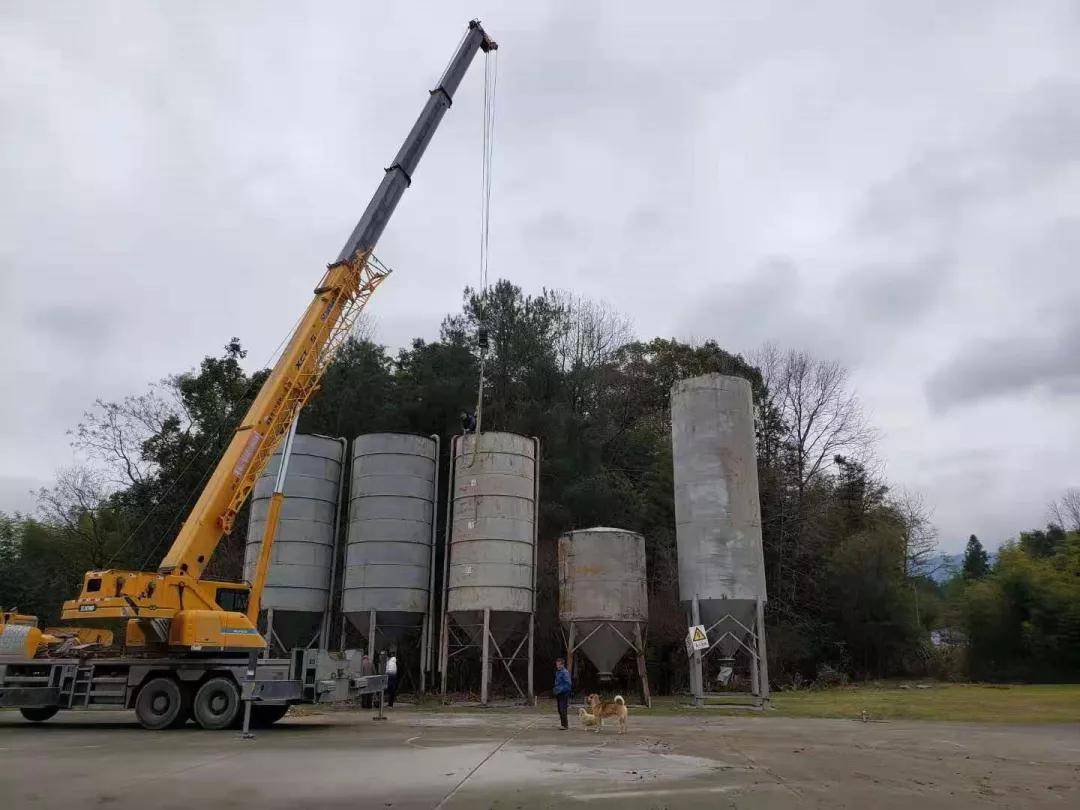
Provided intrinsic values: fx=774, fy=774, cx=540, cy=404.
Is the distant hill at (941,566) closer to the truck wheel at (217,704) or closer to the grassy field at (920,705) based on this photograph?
the grassy field at (920,705)

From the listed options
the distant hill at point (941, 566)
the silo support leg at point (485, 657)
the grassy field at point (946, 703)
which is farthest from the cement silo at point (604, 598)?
the distant hill at point (941, 566)

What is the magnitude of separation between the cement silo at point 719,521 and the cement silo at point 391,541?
339 inches

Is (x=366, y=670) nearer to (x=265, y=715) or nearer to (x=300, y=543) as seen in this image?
(x=265, y=715)

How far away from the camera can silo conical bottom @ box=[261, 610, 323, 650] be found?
1014 inches

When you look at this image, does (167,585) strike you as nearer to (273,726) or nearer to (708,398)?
(273,726)

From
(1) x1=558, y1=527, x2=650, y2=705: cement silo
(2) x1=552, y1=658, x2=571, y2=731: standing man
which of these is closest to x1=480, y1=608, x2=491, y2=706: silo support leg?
(1) x1=558, y1=527, x2=650, y2=705: cement silo

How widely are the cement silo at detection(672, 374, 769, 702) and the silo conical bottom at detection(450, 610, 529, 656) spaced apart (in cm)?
542

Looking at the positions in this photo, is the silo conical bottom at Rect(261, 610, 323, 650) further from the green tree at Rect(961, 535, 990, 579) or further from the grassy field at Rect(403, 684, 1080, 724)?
the green tree at Rect(961, 535, 990, 579)

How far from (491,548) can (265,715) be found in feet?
28.5

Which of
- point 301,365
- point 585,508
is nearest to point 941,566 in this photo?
point 585,508

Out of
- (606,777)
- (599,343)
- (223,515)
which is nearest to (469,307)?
(599,343)

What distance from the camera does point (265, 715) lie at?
17297mm

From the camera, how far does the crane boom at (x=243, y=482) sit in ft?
53.3

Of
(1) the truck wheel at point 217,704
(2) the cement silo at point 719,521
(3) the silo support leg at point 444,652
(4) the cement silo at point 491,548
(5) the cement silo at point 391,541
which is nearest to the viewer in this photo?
(1) the truck wheel at point 217,704
